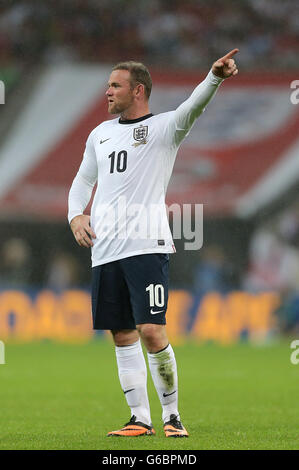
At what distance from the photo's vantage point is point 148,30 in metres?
19.4

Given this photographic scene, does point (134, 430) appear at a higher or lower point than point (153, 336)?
lower

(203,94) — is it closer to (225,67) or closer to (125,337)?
(225,67)

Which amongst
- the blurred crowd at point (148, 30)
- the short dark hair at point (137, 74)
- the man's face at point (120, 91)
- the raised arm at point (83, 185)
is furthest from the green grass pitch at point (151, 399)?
the blurred crowd at point (148, 30)

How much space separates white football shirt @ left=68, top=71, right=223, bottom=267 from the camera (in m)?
5.95

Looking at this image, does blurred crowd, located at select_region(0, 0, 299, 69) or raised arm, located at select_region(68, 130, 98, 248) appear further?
blurred crowd, located at select_region(0, 0, 299, 69)

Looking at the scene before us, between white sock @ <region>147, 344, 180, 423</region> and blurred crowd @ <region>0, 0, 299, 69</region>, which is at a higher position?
blurred crowd @ <region>0, 0, 299, 69</region>

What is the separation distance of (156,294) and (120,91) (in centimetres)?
128

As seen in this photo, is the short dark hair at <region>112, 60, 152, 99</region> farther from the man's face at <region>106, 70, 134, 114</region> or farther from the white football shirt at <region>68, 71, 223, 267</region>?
the white football shirt at <region>68, 71, 223, 267</region>

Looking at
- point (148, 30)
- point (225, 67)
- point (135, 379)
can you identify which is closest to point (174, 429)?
point (135, 379)

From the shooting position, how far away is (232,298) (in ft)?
52.7

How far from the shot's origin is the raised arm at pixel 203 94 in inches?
218

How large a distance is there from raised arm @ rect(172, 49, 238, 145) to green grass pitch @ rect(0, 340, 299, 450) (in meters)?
1.87

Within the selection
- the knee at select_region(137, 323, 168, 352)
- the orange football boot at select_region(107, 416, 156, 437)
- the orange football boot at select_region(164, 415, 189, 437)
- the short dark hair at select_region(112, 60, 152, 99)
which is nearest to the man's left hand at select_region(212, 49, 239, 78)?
the short dark hair at select_region(112, 60, 152, 99)

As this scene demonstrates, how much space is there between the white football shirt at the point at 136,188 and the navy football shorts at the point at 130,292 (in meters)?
0.06
